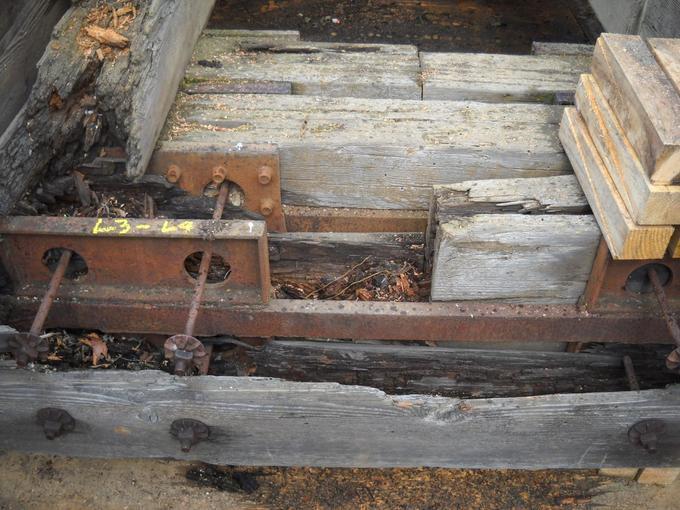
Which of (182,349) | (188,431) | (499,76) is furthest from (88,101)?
(499,76)

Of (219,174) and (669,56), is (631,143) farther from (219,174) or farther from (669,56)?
(219,174)

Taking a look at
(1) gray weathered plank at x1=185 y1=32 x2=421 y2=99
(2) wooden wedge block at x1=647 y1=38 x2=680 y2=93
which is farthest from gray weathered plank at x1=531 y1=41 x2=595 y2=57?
(2) wooden wedge block at x1=647 y1=38 x2=680 y2=93

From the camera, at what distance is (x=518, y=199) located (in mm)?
3031

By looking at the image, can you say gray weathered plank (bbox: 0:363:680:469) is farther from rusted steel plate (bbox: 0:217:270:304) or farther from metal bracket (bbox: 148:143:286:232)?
metal bracket (bbox: 148:143:286:232)

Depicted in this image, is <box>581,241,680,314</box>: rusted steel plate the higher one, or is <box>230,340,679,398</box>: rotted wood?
<box>581,241,680,314</box>: rusted steel plate

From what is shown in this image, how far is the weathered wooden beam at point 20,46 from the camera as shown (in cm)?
316

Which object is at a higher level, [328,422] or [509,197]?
[509,197]

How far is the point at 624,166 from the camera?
2713 millimetres

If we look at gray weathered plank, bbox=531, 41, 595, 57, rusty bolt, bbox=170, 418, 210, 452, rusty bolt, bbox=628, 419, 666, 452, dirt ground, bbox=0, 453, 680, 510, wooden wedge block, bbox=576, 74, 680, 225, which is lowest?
dirt ground, bbox=0, 453, 680, 510

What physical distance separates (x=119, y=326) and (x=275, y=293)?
0.72 m

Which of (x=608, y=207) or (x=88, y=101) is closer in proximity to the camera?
(x=608, y=207)

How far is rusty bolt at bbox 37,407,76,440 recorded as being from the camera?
2.92 metres

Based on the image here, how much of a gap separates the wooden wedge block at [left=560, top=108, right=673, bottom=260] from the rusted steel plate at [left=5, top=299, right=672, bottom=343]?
478mm

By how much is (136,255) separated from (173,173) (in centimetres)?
45
